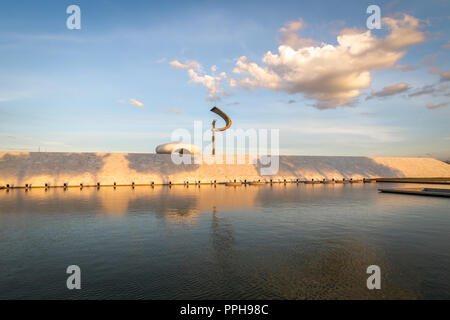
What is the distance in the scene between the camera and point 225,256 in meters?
9.91

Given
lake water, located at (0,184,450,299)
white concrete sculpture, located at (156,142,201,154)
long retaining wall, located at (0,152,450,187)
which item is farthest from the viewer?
white concrete sculpture, located at (156,142,201,154)

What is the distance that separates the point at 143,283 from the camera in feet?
25.0

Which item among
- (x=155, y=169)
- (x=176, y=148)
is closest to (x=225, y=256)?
(x=155, y=169)

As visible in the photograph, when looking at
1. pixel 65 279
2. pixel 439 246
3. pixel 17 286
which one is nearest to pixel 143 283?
pixel 65 279

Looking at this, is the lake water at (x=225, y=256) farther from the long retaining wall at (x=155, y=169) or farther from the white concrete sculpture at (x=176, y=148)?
the white concrete sculpture at (x=176, y=148)

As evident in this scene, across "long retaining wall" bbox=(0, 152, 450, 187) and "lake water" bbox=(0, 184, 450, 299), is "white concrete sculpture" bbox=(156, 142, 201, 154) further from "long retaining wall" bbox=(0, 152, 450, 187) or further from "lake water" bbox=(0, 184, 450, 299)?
"lake water" bbox=(0, 184, 450, 299)

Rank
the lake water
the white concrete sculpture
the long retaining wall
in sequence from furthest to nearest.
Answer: the white concrete sculpture, the long retaining wall, the lake water

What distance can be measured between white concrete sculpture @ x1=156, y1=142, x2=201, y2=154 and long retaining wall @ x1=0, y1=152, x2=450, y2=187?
845 inches

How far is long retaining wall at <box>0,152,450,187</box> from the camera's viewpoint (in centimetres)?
4977

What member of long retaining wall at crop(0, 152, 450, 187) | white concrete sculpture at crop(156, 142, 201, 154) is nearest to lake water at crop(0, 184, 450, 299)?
long retaining wall at crop(0, 152, 450, 187)

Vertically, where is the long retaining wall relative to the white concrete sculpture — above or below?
below

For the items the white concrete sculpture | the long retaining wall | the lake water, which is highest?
the white concrete sculpture
